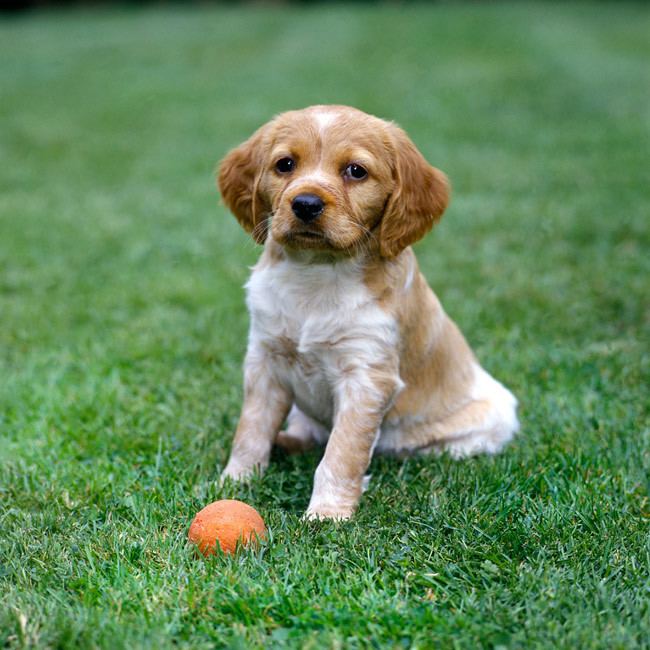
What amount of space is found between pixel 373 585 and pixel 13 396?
2417 mm

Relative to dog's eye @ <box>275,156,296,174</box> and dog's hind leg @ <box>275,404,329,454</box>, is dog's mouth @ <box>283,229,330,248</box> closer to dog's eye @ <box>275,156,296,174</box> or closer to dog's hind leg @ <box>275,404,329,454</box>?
dog's eye @ <box>275,156,296,174</box>

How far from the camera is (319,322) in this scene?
337 cm

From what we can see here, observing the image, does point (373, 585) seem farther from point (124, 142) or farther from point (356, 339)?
point (124, 142)

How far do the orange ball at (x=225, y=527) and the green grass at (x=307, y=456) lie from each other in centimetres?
6

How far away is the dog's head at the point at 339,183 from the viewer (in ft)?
10.4

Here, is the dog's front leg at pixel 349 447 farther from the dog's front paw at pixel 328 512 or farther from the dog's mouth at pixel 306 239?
the dog's mouth at pixel 306 239

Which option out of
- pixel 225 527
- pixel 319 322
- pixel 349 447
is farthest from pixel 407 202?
pixel 225 527

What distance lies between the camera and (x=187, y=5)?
3192 cm

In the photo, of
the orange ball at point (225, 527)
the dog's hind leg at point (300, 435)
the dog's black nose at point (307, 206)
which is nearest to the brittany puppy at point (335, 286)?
the dog's black nose at point (307, 206)

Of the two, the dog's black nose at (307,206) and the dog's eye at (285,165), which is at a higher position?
the dog's eye at (285,165)

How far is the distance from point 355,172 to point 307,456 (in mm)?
1293

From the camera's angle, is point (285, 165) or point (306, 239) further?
point (285, 165)

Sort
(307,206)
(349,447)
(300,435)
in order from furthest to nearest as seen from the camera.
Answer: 1. (300,435)
2. (349,447)
3. (307,206)

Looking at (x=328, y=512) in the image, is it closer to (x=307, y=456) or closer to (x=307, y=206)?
(x=307, y=456)
